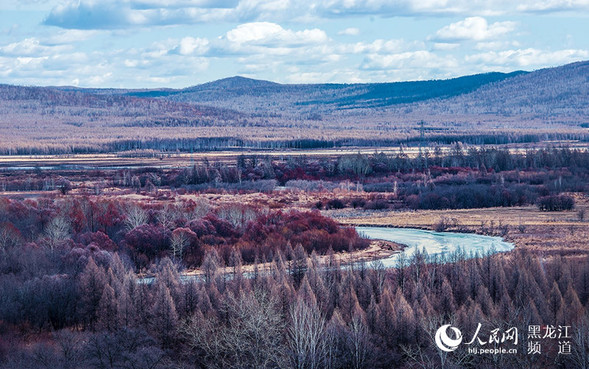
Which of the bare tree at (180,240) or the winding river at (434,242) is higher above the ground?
the bare tree at (180,240)

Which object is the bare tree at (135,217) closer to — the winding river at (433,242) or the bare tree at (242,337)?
the winding river at (433,242)

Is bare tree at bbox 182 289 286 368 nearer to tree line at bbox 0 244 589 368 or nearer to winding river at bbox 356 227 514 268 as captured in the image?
tree line at bbox 0 244 589 368

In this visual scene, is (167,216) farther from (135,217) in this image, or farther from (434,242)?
(434,242)

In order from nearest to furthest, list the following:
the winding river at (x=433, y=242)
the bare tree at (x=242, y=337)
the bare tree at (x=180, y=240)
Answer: the bare tree at (x=242, y=337), the winding river at (x=433, y=242), the bare tree at (x=180, y=240)

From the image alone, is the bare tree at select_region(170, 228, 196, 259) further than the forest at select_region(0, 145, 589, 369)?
Yes

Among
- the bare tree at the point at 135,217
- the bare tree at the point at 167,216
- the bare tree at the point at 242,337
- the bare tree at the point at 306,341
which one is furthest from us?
the bare tree at the point at 135,217

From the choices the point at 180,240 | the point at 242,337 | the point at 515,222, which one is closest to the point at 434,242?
the point at 515,222

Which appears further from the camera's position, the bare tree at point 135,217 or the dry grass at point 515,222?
the bare tree at point 135,217

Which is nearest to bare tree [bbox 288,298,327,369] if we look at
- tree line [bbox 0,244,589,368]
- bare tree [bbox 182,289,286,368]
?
tree line [bbox 0,244,589,368]

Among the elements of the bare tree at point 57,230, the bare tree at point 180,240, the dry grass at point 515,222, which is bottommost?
the dry grass at point 515,222

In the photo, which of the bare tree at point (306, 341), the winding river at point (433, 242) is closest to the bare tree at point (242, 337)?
the bare tree at point (306, 341)
